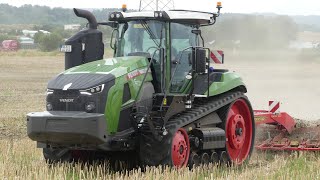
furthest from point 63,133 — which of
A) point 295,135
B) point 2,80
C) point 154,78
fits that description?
point 2,80

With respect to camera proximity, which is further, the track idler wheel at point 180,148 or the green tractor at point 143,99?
the track idler wheel at point 180,148

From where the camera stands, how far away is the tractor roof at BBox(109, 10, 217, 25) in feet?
32.0

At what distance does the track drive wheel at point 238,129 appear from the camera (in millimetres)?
10922

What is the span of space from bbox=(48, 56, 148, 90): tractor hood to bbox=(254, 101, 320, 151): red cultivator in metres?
4.17

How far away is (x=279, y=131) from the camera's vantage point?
13.9 meters

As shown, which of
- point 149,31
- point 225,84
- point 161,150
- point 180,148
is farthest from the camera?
point 225,84

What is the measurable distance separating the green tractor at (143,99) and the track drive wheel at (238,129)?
2 cm

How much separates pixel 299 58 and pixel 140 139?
13264mm

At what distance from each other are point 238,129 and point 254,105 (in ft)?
29.0

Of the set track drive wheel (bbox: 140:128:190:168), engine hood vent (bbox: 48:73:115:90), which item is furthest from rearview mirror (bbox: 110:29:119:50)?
track drive wheel (bbox: 140:128:190:168)

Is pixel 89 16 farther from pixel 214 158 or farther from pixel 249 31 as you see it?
pixel 249 31

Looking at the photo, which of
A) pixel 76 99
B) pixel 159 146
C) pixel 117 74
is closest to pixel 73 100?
pixel 76 99

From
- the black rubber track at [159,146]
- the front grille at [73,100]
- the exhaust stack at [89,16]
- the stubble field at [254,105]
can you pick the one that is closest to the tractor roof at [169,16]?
the exhaust stack at [89,16]

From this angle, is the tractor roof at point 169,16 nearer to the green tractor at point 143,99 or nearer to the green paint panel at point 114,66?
the green tractor at point 143,99
